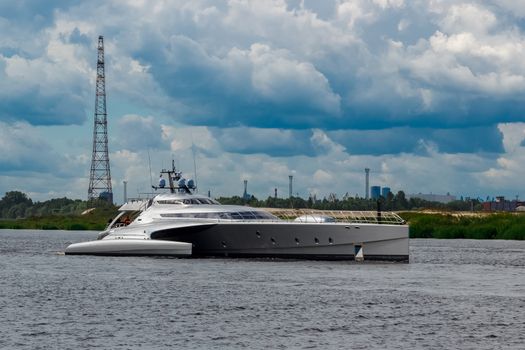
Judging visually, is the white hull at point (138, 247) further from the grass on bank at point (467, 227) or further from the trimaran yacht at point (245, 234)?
the grass on bank at point (467, 227)

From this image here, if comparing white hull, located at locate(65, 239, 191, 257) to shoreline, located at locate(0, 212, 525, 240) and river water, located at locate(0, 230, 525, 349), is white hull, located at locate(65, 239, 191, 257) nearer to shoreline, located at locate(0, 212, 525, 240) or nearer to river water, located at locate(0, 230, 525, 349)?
river water, located at locate(0, 230, 525, 349)

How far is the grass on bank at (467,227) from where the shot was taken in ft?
490

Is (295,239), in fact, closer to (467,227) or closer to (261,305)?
(261,305)

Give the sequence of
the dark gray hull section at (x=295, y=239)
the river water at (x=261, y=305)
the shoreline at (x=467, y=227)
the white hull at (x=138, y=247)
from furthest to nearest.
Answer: the shoreline at (x=467, y=227) < the white hull at (x=138, y=247) < the dark gray hull section at (x=295, y=239) < the river water at (x=261, y=305)

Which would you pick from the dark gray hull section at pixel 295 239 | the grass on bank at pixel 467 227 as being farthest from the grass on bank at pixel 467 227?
the dark gray hull section at pixel 295 239

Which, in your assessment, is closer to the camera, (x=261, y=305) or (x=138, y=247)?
(x=261, y=305)

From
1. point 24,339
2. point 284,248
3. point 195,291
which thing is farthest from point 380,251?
point 24,339

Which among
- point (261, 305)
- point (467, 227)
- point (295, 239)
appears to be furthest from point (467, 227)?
point (261, 305)

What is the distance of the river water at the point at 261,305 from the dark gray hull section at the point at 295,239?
1.78 m

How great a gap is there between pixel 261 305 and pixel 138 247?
34.9 m

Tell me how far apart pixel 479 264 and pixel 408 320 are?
40.3 m

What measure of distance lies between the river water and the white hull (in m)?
2.57

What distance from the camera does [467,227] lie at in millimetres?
160375

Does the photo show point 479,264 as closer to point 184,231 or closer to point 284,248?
point 284,248
